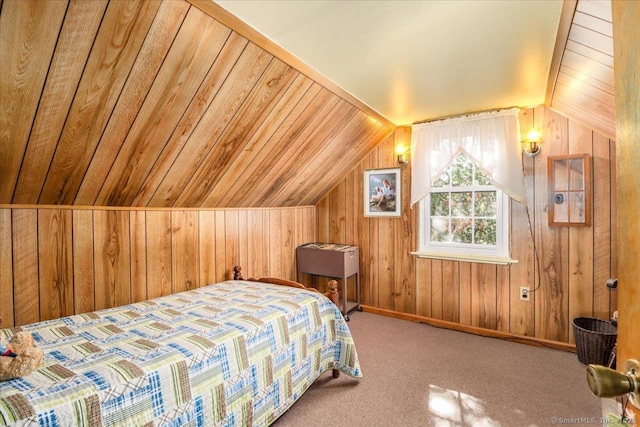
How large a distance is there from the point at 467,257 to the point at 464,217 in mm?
428

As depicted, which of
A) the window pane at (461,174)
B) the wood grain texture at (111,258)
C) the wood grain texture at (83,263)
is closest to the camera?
the wood grain texture at (83,263)

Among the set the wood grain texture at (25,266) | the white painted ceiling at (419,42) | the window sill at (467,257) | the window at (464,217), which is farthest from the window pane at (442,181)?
the wood grain texture at (25,266)

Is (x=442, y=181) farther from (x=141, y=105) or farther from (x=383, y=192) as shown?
(x=141, y=105)

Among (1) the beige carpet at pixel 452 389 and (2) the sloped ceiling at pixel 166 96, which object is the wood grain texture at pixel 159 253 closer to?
(2) the sloped ceiling at pixel 166 96

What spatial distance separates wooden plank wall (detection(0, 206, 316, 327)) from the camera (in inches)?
71.7

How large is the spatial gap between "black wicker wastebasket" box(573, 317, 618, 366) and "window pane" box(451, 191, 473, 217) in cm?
129

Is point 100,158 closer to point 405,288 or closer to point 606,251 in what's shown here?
point 405,288

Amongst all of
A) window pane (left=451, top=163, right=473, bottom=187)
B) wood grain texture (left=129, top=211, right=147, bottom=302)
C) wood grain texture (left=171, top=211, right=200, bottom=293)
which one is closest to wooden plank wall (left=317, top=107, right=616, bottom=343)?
window pane (left=451, top=163, right=473, bottom=187)

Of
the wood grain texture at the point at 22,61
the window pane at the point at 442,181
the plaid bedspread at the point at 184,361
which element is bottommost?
the plaid bedspread at the point at 184,361

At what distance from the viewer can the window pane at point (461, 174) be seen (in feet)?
11.0

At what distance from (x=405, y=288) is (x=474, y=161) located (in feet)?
5.08

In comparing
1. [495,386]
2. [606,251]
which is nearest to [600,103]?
[606,251]

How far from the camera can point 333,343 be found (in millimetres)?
2318

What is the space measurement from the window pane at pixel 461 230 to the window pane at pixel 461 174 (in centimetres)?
38
